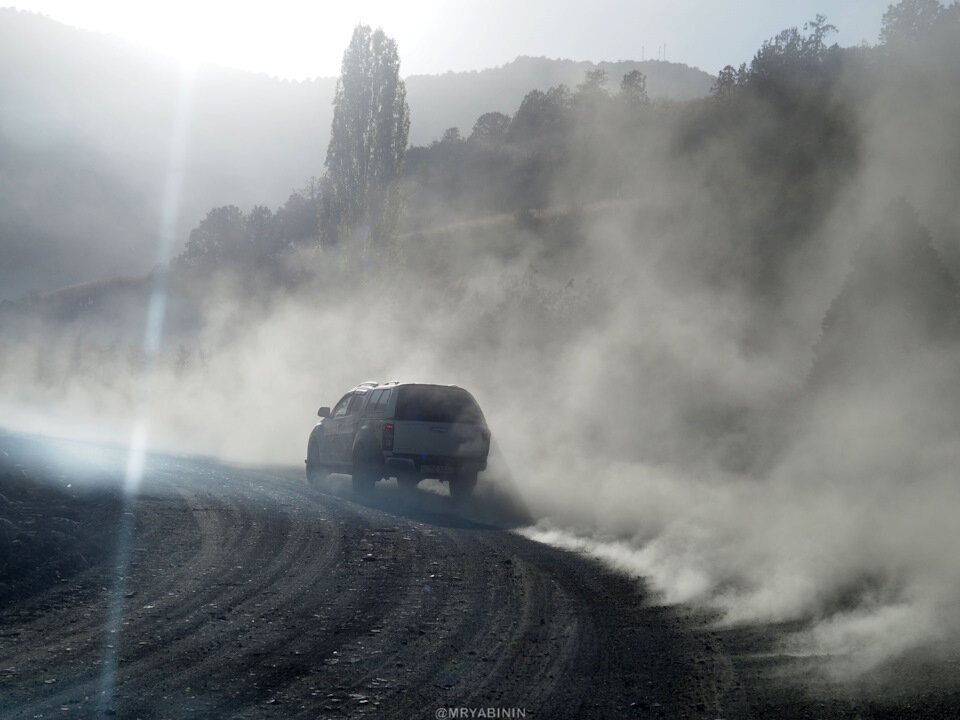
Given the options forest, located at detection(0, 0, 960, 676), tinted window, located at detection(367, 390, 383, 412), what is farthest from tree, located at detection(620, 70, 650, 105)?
tinted window, located at detection(367, 390, 383, 412)

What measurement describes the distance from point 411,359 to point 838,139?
49727 mm

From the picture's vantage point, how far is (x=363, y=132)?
161ft

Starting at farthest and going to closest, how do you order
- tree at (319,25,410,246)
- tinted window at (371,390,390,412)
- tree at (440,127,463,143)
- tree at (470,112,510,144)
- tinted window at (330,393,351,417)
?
tree at (440,127,463,143), tree at (470,112,510,144), tree at (319,25,410,246), tinted window at (330,393,351,417), tinted window at (371,390,390,412)

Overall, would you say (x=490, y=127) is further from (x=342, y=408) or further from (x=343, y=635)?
(x=343, y=635)

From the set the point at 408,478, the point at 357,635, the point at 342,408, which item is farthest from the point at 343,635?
the point at 342,408

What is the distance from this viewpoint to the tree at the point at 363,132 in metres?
48.8

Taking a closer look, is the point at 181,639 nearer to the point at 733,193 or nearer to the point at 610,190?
the point at 733,193

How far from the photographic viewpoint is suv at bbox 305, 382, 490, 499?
16.2 metres

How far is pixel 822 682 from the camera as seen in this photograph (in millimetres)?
5746

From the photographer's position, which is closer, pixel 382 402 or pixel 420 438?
pixel 420 438

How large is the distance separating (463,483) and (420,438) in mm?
1066

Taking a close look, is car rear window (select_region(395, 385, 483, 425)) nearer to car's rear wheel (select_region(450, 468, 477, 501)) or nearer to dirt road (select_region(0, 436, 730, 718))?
car's rear wheel (select_region(450, 468, 477, 501))

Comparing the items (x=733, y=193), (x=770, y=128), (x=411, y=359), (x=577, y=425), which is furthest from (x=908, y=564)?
(x=770, y=128)

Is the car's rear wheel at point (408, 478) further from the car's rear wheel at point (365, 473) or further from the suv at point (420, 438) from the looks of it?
the car's rear wheel at point (365, 473)
